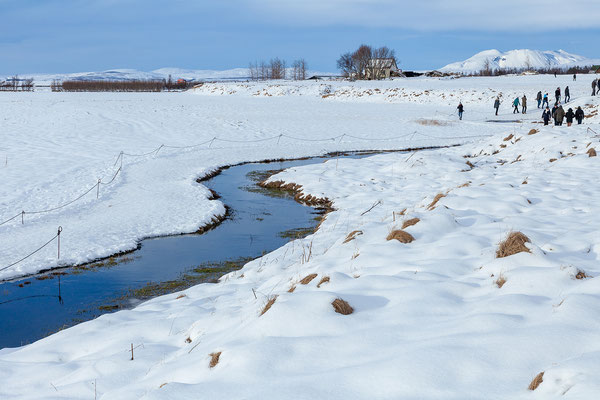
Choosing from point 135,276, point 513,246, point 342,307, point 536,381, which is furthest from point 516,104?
point 536,381

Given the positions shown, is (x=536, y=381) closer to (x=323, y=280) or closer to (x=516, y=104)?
(x=323, y=280)

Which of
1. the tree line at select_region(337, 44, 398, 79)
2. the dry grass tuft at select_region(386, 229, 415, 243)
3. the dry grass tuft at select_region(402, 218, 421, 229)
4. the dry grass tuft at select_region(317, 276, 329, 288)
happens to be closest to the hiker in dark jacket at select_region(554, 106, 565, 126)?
the dry grass tuft at select_region(402, 218, 421, 229)

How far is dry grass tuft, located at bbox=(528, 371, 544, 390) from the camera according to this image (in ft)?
10.8

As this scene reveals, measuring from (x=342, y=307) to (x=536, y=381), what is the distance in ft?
6.34

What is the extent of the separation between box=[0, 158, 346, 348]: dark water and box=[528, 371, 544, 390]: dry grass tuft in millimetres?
6960

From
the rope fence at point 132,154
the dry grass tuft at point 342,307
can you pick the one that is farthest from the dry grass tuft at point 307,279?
the rope fence at point 132,154

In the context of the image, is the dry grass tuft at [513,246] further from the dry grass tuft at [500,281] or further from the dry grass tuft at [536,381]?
the dry grass tuft at [536,381]

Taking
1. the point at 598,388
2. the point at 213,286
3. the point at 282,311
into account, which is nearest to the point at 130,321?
the point at 213,286

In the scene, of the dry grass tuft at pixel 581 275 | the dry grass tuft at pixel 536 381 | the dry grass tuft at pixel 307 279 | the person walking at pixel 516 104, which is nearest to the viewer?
the dry grass tuft at pixel 536 381

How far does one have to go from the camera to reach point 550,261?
18.6 ft

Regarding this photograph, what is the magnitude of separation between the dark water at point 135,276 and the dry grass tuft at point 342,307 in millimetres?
5088

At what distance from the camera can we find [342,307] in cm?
487

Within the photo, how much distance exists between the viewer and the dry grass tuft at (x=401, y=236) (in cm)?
740

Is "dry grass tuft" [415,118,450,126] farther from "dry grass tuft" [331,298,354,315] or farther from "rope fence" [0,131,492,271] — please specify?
"dry grass tuft" [331,298,354,315]
